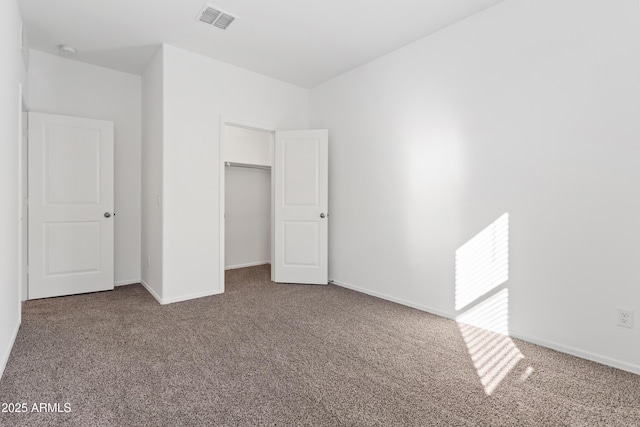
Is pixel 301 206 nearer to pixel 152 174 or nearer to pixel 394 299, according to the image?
pixel 394 299

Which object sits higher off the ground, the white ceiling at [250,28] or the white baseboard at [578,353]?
the white ceiling at [250,28]

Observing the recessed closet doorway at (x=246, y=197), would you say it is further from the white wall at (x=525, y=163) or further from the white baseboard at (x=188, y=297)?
the white wall at (x=525, y=163)

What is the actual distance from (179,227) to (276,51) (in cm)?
215

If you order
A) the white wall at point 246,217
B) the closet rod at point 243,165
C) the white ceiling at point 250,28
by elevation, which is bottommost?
the white wall at point 246,217

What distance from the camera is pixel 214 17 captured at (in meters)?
2.90

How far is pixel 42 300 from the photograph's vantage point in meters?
3.41

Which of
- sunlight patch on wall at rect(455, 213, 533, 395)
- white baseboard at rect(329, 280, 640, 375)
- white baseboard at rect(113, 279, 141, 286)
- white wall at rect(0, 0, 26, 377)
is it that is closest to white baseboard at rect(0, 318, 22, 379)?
white wall at rect(0, 0, 26, 377)

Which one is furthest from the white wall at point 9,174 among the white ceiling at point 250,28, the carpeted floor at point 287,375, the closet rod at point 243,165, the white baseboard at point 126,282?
the closet rod at point 243,165

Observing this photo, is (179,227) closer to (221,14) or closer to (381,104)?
(221,14)

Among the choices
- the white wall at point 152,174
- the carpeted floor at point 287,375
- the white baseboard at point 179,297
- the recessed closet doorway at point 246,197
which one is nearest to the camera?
the carpeted floor at point 287,375

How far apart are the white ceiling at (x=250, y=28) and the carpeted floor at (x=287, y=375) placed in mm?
2644

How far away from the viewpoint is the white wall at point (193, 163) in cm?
340

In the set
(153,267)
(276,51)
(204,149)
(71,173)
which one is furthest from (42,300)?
(276,51)

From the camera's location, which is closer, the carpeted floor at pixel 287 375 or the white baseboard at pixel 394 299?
the carpeted floor at pixel 287 375
